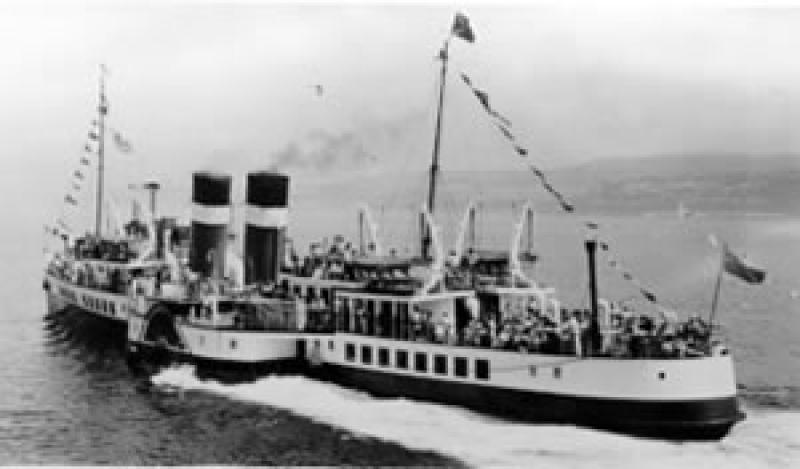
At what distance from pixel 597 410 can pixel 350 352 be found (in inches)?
179

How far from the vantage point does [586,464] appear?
1303 cm

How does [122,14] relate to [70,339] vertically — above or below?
above

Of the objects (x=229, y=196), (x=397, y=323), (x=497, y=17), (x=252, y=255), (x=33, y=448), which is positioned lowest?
(x=33, y=448)

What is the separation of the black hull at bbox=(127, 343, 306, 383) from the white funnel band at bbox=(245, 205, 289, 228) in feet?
8.52

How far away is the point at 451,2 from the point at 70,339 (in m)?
13.9

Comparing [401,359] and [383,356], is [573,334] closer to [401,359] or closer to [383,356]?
[401,359]

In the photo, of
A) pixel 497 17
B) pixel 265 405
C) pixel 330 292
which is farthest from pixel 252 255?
pixel 497 17

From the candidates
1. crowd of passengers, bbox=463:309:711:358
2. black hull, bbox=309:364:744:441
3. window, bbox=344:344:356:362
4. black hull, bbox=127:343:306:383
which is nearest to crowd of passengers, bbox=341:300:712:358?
crowd of passengers, bbox=463:309:711:358

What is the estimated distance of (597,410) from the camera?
1409cm

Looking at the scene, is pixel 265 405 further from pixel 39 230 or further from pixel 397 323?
pixel 39 230

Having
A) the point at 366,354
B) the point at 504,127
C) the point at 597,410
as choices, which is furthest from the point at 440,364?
the point at 504,127

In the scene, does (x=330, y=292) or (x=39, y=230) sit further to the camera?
(x=39, y=230)

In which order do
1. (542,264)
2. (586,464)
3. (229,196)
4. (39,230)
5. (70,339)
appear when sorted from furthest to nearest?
(542,264), (39,230), (70,339), (229,196), (586,464)

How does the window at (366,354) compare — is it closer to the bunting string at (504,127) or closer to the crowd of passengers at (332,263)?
the crowd of passengers at (332,263)
